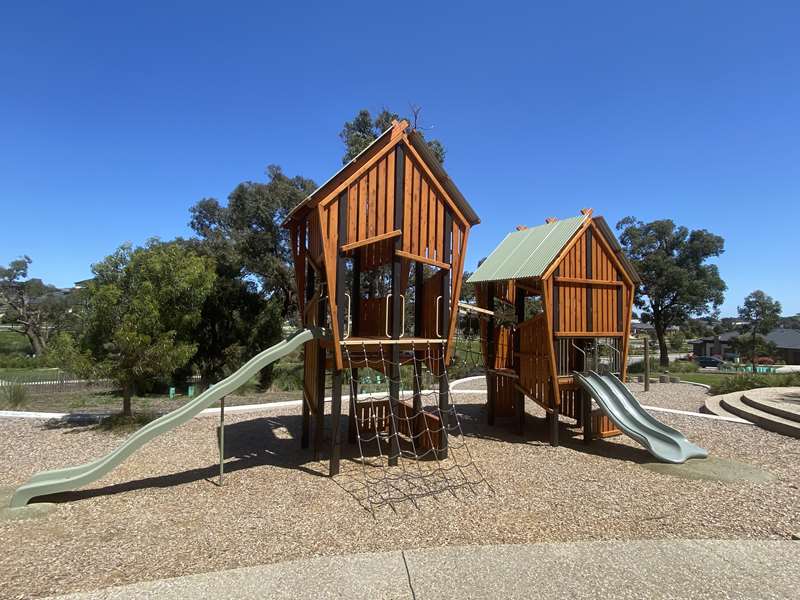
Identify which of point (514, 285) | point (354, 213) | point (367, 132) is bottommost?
point (514, 285)

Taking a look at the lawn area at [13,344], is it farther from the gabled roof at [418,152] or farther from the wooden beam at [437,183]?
the wooden beam at [437,183]

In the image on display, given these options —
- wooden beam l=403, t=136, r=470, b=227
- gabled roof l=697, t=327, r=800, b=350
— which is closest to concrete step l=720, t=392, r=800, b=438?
wooden beam l=403, t=136, r=470, b=227

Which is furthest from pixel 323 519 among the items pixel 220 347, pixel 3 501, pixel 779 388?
pixel 779 388

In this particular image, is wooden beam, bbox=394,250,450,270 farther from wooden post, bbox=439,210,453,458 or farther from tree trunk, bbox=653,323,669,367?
tree trunk, bbox=653,323,669,367

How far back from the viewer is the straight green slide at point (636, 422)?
919 cm

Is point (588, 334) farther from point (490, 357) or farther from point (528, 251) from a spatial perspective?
point (490, 357)

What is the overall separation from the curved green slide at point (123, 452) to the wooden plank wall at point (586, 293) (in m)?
5.67

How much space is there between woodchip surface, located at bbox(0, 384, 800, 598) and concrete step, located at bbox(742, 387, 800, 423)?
253cm

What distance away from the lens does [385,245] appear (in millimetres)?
10328

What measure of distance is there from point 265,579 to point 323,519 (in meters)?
1.72

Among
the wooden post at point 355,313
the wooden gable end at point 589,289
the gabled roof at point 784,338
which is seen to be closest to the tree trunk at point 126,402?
the wooden post at point 355,313

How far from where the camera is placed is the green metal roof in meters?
10.6

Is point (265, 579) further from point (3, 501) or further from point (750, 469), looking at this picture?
point (750, 469)

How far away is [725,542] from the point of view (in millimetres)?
5668
